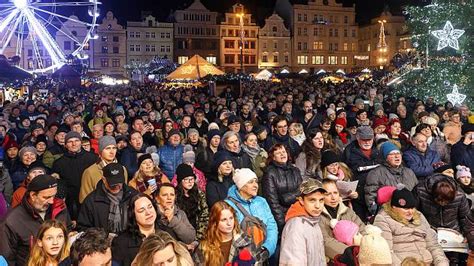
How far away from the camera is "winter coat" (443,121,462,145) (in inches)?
375

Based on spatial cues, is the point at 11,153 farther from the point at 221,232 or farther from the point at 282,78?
the point at 282,78

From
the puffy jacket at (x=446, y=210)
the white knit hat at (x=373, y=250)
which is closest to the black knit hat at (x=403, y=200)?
the puffy jacket at (x=446, y=210)

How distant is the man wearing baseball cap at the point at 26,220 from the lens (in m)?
4.71

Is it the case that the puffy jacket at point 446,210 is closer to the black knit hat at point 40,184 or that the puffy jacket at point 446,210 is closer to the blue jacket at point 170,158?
the black knit hat at point 40,184

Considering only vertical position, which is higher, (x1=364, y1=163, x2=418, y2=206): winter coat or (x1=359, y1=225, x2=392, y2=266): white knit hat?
(x1=364, y1=163, x2=418, y2=206): winter coat

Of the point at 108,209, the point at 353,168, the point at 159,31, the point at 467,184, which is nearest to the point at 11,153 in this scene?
the point at 108,209

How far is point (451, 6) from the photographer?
18.9 metres

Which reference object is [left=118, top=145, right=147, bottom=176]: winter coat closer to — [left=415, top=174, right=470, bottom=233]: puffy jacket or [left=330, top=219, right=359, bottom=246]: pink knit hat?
[left=330, top=219, right=359, bottom=246]: pink knit hat

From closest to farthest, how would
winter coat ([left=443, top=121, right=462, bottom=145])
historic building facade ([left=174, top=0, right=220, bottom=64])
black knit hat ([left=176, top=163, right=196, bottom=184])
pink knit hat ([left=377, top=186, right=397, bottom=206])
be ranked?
pink knit hat ([left=377, top=186, right=397, bottom=206]), black knit hat ([left=176, top=163, right=196, bottom=184]), winter coat ([left=443, top=121, right=462, bottom=145]), historic building facade ([left=174, top=0, right=220, bottom=64])

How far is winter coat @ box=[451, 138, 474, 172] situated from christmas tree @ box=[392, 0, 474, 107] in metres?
11.1

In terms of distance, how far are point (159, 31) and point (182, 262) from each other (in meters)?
68.7

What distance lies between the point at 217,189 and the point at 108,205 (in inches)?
53.8

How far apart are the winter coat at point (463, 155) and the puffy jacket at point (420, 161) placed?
840 millimetres

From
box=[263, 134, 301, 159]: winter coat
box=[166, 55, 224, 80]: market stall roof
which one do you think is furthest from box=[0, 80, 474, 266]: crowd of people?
box=[166, 55, 224, 80]: market stall roof
